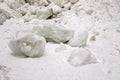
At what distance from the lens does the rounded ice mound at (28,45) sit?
4.72 feet

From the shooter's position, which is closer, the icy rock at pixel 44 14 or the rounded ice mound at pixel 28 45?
the rounded ice mound at pixel 28 45

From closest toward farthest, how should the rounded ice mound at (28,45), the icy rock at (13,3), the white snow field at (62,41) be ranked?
the white snow field at (62,41), the rounded ice mound at (28,45), the icy rock at (13,3)

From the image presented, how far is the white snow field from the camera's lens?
51.1 inches

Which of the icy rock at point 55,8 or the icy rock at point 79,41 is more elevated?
the icy rock at point 79,41

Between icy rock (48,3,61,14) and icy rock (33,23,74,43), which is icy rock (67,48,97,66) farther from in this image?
icy rock (48,3,61,14)

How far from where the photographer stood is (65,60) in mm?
1471

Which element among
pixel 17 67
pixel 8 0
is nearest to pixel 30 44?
pixel 17 67

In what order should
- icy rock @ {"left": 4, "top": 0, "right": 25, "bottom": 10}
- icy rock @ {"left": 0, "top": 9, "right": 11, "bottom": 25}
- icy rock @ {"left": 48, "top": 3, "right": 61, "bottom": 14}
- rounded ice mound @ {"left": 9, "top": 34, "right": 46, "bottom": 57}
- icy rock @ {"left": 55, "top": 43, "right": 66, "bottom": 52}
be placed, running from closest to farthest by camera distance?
rounded ice mound @ {"left": 9, "top": 34, "right": 46, "bottom": 57}
icy rock @ {"left": 55, "top": 43, "right": 66, "bottom": 52}
icy rock @ {"left": 0, "top": 9, "right": 11, "bottom": 25}
icy rock @ {"left": 48, "top": 3, "right": 61, "bottom": 14}
icy rock @ {"left": 4, "top": 0, "right": 25, "bottom": 10}

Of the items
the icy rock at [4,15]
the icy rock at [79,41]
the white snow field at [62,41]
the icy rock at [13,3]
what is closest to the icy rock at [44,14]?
the white snow field at [62,41]

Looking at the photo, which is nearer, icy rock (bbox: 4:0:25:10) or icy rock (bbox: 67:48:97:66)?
icy rock (bbox: 67:48:97:66)

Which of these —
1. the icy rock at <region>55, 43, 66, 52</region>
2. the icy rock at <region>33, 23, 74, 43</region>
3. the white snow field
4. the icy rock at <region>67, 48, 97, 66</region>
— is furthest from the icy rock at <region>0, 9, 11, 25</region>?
the icy rock at <region>67, 48, 97, 66</region>

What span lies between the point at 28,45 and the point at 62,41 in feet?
1.48

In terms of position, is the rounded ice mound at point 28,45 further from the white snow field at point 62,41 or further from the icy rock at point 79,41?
the icy rock at point 79,41

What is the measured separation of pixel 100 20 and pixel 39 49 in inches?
39.6
